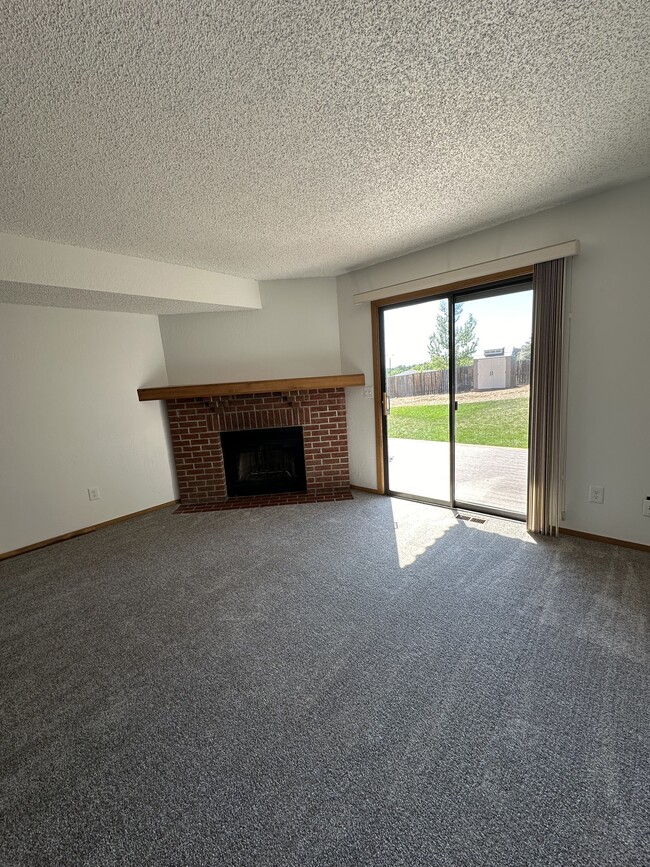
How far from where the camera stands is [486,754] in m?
1.24

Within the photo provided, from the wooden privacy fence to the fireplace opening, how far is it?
3.98ft

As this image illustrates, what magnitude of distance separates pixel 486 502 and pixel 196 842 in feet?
9.89

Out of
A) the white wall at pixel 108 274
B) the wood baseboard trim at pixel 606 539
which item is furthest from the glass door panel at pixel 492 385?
the white wall at pixel 108 274

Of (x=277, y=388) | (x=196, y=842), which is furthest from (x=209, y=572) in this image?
(x=277, y=388)

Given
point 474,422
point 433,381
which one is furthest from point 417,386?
point 474,422

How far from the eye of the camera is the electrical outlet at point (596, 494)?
8.41 feet

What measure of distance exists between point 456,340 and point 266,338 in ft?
6.68

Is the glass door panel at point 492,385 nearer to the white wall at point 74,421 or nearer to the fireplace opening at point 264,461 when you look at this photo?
the fireplace opening at point 264,461

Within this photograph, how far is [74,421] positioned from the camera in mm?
3408

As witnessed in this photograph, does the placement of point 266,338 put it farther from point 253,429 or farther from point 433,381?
point 433,381

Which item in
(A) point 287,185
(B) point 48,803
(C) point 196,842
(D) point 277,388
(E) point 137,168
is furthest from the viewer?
(D) point 277,388

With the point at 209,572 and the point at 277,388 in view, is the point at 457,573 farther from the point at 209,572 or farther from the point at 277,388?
the point at 277,388

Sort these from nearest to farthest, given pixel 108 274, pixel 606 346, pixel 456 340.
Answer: pixel 606 346 < pixel 108 274 < pixel 456 340

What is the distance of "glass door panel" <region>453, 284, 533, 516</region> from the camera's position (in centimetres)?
288
